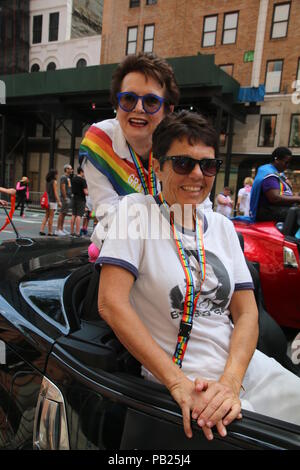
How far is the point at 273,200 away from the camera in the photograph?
128 inches

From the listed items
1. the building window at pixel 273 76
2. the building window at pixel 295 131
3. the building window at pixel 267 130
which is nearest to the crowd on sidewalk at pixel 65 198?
the building window at pixel 267 130

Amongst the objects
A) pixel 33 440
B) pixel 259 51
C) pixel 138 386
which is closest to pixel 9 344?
pixel 33 440

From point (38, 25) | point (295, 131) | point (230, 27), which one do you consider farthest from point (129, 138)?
point (230, 27)

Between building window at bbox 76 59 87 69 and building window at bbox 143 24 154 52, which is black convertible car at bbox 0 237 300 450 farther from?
building window at bbox 76 59 87 69

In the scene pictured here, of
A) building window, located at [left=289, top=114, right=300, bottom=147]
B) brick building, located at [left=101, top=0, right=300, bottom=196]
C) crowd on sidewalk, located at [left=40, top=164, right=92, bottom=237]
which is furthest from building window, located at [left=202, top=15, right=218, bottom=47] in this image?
crowd on sidewalk, located at [left=40, top=164, right=92, bottom=237]

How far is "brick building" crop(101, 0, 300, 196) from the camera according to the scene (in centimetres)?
1647

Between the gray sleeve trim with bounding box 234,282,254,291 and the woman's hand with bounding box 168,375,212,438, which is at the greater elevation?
the gray sleeve trim with bounding box 234,282,254,291

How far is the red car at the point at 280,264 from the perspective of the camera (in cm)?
283

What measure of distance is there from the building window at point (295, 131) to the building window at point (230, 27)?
203 inches

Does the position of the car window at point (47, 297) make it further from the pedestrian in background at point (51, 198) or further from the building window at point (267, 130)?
the building window at point (267, 130)

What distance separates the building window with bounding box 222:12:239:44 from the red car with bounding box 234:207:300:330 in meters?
17.8
